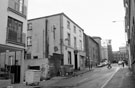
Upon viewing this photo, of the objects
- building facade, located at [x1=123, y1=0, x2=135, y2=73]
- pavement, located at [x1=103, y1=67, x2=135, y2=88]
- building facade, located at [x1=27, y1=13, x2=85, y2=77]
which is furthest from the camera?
building facade, located at [x1=27, y1=13, x2=85, y2=77]

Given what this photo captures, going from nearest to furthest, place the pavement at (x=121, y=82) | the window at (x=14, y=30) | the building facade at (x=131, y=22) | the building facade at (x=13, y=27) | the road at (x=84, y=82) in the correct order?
the pavement at (x=121, y=82) → the road at (x=84, y=82) → the building facade at (x=13, y=27) → the window at (x=14, y=30) → the building facade at (x=131, y=22)

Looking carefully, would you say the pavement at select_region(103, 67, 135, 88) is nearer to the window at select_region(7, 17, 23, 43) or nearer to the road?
the road

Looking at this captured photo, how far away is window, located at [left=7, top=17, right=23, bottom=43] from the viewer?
17.4 meters

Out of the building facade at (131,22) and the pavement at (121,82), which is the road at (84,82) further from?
the building facade at (131,22)

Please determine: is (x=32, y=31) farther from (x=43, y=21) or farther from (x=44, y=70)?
(x=44, y=70)

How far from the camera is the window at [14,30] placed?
17386mm

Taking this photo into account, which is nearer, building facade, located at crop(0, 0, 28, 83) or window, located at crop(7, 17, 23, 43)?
building facade, located at crop(0, 0, 28, 83)

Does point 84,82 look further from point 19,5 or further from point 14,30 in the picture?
point 19,5

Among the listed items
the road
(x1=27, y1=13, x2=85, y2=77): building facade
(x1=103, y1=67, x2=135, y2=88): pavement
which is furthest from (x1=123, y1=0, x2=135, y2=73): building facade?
(x1=27, y1=13, x2=85, y2=77): building facade

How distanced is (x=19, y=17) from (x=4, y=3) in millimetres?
2445

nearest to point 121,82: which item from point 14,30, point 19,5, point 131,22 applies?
point 131,22

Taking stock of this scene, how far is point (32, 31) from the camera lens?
3191 centimetres

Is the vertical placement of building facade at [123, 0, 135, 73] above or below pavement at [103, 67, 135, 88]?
above

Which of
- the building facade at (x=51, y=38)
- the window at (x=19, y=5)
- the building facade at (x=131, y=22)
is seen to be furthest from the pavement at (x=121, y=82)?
the window at (x=19, y=5)
